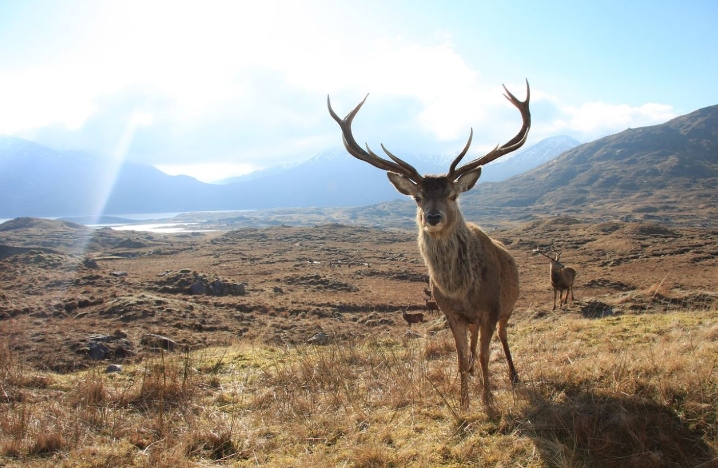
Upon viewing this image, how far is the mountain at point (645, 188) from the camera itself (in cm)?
11256

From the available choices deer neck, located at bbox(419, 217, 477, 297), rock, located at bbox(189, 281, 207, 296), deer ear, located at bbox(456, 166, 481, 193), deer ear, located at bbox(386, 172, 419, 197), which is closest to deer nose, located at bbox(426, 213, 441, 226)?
deer neck, located at bbox(419, 217, 477, 297)

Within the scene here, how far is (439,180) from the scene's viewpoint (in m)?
6.20

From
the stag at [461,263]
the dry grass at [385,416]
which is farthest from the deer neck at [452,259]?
the dry grass at [385,416]

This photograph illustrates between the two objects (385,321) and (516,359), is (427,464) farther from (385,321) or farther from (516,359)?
(385,321)

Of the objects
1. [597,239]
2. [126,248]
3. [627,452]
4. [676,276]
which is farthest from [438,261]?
[126,248]

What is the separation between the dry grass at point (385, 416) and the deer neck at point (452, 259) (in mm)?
1245

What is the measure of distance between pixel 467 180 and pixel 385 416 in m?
3.57

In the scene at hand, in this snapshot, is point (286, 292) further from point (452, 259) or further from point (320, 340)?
point (452, 259)

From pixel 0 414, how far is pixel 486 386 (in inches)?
219

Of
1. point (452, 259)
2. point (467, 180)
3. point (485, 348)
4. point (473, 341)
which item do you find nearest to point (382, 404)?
point (485, 348)

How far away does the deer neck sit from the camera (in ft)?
18.7

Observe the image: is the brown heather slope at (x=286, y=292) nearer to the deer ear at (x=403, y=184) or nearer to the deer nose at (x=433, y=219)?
the deer ear at (x=403, y=184)

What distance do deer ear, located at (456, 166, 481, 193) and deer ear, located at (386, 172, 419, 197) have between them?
2.10 feet

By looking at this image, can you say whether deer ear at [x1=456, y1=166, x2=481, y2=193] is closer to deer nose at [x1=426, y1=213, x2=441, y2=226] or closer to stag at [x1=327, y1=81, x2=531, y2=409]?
stag at [x1=327, y1=81, x2=531, y2=409]
